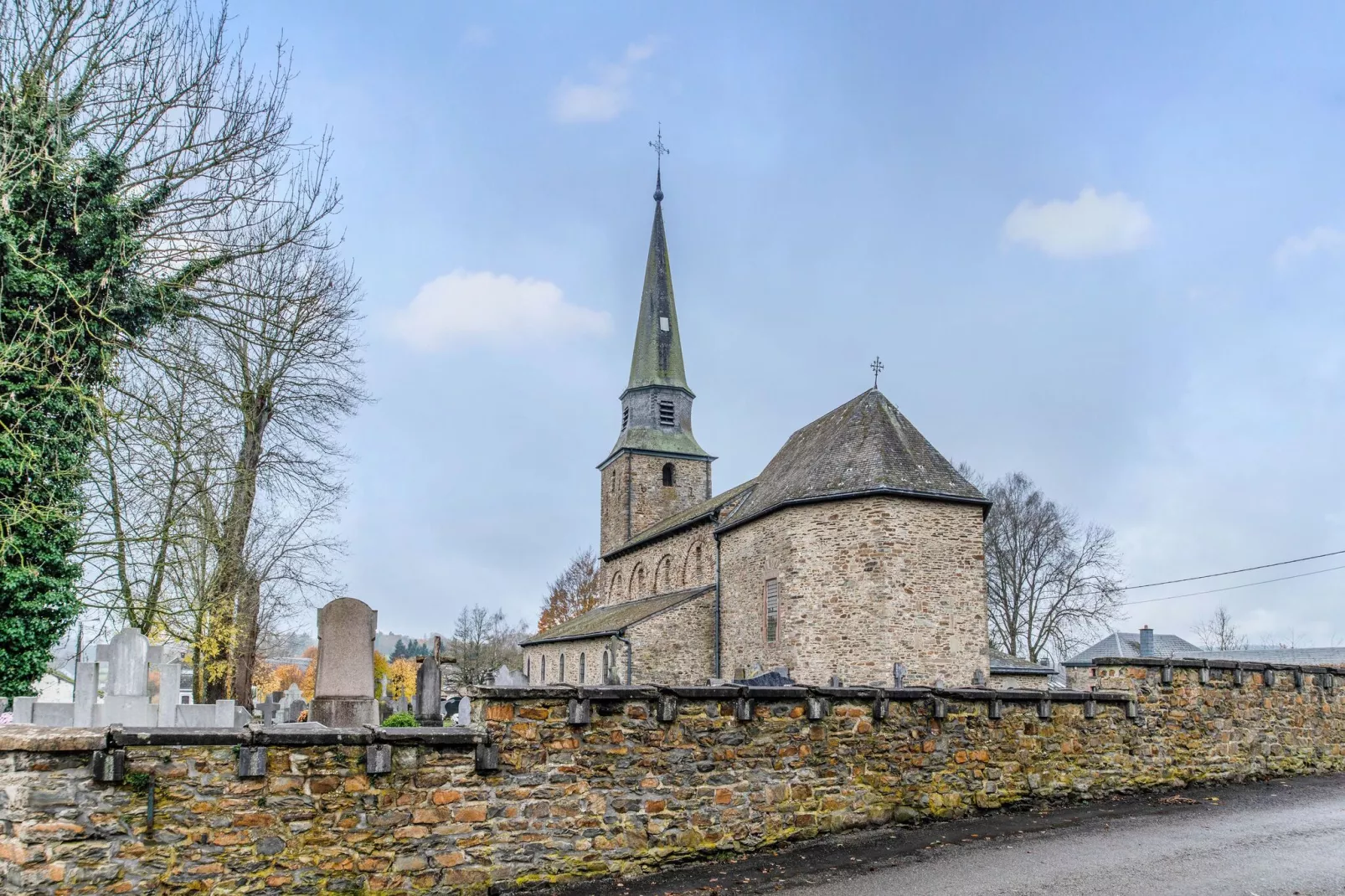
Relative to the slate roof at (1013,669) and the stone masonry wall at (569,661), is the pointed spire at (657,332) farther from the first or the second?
the slate roof at (1013,669)

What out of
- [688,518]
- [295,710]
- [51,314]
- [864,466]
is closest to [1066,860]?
[51,314]

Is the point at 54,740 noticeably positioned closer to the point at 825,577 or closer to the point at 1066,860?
the point at 1066,860

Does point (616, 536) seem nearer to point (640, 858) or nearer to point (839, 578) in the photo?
point (839, 578)

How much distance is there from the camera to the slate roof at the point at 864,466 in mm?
21328

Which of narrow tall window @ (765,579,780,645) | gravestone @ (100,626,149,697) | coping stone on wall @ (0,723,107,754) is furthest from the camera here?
narrow tall window @ (765,579,780,645)

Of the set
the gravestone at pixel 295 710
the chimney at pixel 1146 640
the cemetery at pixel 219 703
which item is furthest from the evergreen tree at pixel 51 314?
the chimney at pixel 1146 640

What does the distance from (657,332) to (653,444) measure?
567 centimetres

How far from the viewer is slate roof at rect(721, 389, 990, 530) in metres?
21.3

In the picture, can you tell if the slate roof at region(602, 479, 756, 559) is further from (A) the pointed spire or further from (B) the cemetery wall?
(B) the cemetery wall

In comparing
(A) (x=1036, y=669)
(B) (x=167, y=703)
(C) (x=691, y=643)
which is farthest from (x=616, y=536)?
(B) (x=167, y=703)

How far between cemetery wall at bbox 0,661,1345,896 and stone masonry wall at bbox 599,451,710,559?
1212 inches

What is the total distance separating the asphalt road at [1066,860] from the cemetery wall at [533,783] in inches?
10.1

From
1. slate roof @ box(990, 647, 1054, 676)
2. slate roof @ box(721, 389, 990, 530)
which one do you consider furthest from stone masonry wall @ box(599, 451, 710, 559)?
slate roof @ box(990, 647, 1054, 676)

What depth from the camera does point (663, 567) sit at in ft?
112
